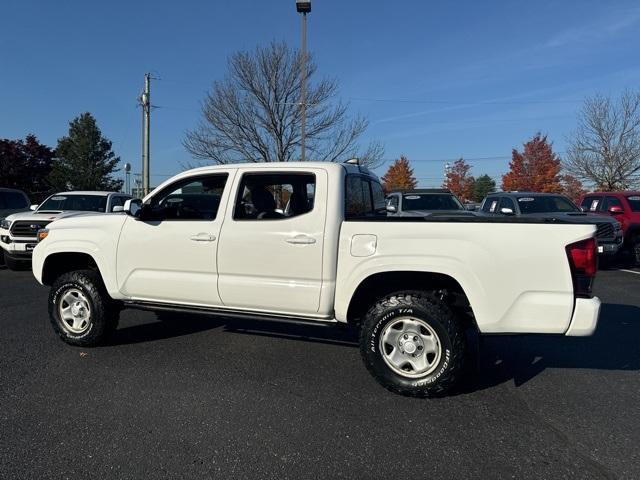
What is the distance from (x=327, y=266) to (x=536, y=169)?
47.8 meters

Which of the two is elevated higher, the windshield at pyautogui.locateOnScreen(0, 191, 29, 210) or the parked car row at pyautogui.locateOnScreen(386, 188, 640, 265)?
the parked car row at pyautogui.locateOnScreen(386, 188, 640, 265)

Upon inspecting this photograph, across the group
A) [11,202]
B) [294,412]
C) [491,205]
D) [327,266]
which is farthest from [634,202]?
[11,202]

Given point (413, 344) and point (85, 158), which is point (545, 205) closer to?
point (413, 344)

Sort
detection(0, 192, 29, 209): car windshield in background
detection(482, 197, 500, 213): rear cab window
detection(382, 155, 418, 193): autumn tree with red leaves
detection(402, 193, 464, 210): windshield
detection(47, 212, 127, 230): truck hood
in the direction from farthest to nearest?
detection(382, 155, 418, 193): autumn tree with red leaves, detection(482, 197, 500, 213): rear cab window, detection(0, 192, 29, 209): car windshield in background, detection(402, 193, 464, 210): windshield, detection(47, 212, 127, 230): truck hood

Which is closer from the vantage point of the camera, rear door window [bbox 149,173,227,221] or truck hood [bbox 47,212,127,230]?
rear door window [bbox 149,173,227,221]

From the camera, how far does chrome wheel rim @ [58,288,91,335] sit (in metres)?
4.99

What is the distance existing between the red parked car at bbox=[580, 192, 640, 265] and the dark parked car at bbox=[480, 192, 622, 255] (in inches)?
45.4

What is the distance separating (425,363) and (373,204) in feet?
6.56

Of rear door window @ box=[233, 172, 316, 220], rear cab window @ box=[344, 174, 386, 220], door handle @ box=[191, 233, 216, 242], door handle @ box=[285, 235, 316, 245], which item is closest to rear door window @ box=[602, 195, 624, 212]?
rear cab window @ box=[344, 174, 386, 220]

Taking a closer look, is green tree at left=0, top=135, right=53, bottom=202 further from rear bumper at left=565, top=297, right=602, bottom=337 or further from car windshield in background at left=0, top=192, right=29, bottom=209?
rear bumper at left=565, top=297, right=602, bottom=337

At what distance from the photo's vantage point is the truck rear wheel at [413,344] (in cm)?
371

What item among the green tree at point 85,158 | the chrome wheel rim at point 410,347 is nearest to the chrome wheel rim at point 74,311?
the chrome wheel rim at point 410,347

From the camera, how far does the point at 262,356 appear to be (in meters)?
4.80

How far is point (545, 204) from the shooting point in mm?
11688
